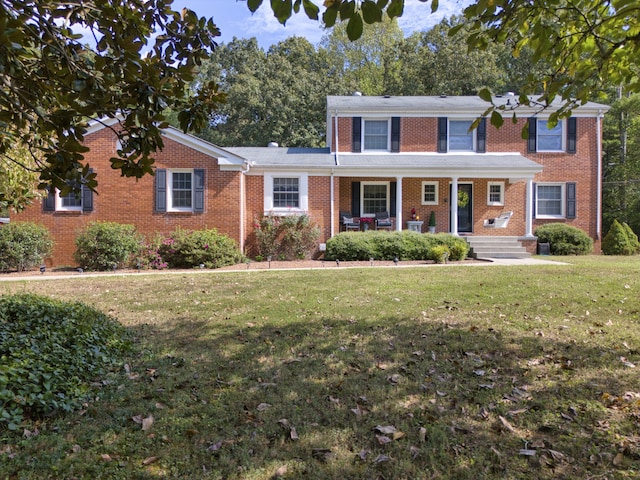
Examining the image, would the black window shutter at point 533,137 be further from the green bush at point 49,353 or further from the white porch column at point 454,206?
the green bush at point 49,353

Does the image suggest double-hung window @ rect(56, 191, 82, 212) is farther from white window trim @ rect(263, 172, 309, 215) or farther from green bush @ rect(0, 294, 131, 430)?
green bush @ rect(0, 294, 131, 430)

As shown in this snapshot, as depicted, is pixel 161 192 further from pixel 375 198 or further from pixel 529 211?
pixel 529 211

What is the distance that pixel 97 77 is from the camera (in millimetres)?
2674

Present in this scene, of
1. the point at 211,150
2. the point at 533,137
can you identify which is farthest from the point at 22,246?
the point at 533,137

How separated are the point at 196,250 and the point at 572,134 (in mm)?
15971

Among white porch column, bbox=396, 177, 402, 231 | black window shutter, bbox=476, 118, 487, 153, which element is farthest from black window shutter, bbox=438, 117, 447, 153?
white porch column, bbox=396, 177, 402, 231

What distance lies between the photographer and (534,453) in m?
2.67

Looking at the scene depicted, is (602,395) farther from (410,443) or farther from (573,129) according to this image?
(573,129)

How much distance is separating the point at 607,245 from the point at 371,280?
12.7m

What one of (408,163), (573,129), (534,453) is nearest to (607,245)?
(573,129)

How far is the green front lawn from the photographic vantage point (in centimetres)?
260

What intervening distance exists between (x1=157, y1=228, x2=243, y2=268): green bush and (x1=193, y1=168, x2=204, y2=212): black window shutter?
1.14 metres

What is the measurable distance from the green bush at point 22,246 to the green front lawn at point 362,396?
7.50 metres

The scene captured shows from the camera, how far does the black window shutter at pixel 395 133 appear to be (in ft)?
58.6
